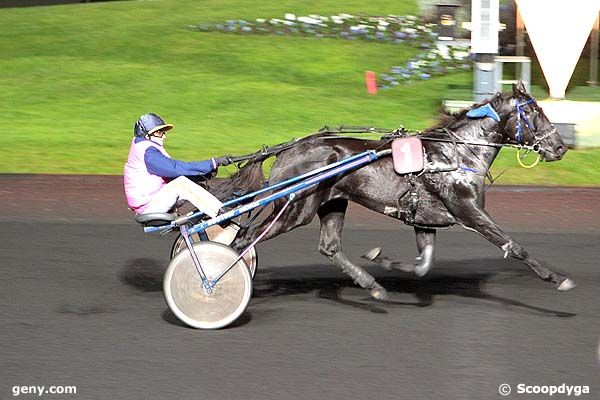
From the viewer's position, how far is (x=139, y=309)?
7.89 m

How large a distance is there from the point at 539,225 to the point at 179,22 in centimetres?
1473

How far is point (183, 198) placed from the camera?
24.8ft

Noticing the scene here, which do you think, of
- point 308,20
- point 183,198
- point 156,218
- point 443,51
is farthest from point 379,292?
point 308,20

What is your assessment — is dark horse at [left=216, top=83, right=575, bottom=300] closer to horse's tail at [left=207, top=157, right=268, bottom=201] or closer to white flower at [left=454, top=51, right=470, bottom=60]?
horse's tail at [left=207, top=157, right=268, bottom=201]

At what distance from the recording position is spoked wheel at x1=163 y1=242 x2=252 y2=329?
23.9ft

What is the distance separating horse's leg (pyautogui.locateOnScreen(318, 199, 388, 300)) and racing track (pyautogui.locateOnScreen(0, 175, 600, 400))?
161 mm

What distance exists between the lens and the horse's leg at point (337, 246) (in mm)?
7918

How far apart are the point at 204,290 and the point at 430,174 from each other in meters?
1.77

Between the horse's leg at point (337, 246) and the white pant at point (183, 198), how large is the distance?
92 cm

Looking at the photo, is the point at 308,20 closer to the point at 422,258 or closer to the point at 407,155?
the point at 422,258

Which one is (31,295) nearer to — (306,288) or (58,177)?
(306,288)

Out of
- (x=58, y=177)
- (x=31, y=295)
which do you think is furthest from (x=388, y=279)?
(x=58, y=177)

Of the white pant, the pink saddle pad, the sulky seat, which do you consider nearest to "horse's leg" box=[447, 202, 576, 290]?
the pink saddle pad

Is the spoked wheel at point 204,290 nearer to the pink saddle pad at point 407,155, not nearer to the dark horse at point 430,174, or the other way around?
the dark horse at point 430,174
